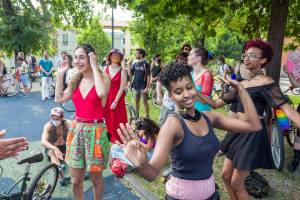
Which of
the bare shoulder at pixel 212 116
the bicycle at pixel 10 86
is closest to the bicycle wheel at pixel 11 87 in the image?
the bicycle at pixel 10 86

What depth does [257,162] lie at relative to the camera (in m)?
3.48

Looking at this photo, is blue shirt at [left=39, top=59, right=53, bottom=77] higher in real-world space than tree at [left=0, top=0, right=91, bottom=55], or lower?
lower

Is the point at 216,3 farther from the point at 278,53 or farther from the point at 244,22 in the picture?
the point at 244,22

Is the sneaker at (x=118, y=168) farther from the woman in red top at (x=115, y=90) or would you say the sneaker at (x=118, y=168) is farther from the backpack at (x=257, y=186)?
the woman in red top at (x=115, y=90)

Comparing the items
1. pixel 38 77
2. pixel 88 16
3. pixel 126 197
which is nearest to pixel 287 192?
Result: pixel 126 197

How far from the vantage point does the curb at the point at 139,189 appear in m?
4.53

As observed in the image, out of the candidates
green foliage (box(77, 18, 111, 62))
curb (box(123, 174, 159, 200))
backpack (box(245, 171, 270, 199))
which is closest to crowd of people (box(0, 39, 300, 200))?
curb (box(123, 174, 159, 200))

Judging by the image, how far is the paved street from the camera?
15.6ft

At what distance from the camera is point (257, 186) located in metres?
4.55

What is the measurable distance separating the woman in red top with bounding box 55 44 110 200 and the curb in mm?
1197

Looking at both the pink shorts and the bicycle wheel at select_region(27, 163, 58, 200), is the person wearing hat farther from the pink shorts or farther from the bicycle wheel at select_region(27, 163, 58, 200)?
the pink shorts

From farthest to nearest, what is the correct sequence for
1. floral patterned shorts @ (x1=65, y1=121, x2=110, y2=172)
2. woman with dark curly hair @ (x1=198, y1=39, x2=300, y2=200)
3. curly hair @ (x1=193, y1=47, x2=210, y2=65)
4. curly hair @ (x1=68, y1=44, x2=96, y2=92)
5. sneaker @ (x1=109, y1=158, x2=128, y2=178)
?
curly hair @ (x1=193, y1=47, x2=210, y2=65) → curly hair @ (x1=68, y1=44, x2=96, y2=92) → floral patterned shorts @ (x1=65, y1=121, x2=110, y2=172) → woman with dark curly hair @ (x1=198, y1=39, x2=300, y2=200) → sneaker @ (x1=109, y1=158, x2=128, y2=178)

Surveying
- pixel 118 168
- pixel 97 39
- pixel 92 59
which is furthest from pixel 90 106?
pixel 97 39

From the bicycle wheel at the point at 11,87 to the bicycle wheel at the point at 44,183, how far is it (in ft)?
33.1
